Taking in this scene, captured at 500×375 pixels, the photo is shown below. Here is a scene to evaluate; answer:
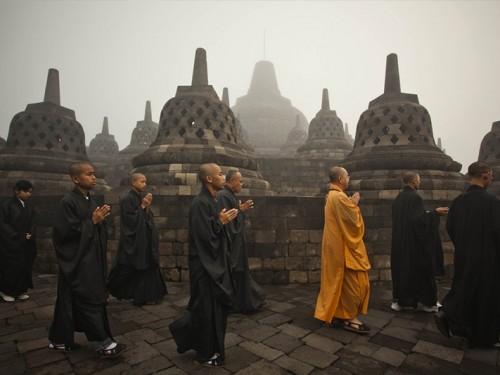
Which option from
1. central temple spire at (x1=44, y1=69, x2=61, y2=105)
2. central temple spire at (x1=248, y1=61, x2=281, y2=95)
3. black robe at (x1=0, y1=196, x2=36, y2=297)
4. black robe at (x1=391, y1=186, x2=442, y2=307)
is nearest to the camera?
black robe at (x1=391, y1=186, x2=442, y2=307)

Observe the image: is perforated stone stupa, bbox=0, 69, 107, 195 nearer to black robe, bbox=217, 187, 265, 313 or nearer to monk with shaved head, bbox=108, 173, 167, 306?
monk with shaved head, bbox=108, 173, 167, 306

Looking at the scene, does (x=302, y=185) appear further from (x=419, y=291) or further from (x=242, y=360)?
(x=242, y=360)

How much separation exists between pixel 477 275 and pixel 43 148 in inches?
428

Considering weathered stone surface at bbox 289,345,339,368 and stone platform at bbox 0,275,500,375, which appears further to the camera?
weathered stone surface at bbox 289,345,339,368

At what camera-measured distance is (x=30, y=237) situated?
5.36 meters

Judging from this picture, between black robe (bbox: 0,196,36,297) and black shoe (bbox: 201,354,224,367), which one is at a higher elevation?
black robe (bbox: 0,196,36,297)

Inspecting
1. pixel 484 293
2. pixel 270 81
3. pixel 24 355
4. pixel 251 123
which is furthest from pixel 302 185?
pixel 270 81

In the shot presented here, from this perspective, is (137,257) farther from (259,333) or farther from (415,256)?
(415,256)

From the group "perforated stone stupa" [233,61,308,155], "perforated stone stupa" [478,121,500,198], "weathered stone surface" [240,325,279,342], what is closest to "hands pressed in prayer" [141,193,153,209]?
"weathered stone surface" [240,325,279,342]

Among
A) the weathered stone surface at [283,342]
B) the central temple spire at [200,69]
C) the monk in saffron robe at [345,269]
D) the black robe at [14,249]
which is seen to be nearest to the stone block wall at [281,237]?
the black robe at [14,249]

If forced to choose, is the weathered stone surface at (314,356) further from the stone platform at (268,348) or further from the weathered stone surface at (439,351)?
the weathered stone surface at (439,351)

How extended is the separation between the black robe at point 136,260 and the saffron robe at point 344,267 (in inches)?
109

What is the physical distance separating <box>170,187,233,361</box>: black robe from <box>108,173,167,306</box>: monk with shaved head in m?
2.08

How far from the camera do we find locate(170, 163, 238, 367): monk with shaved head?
2768 millimetres
